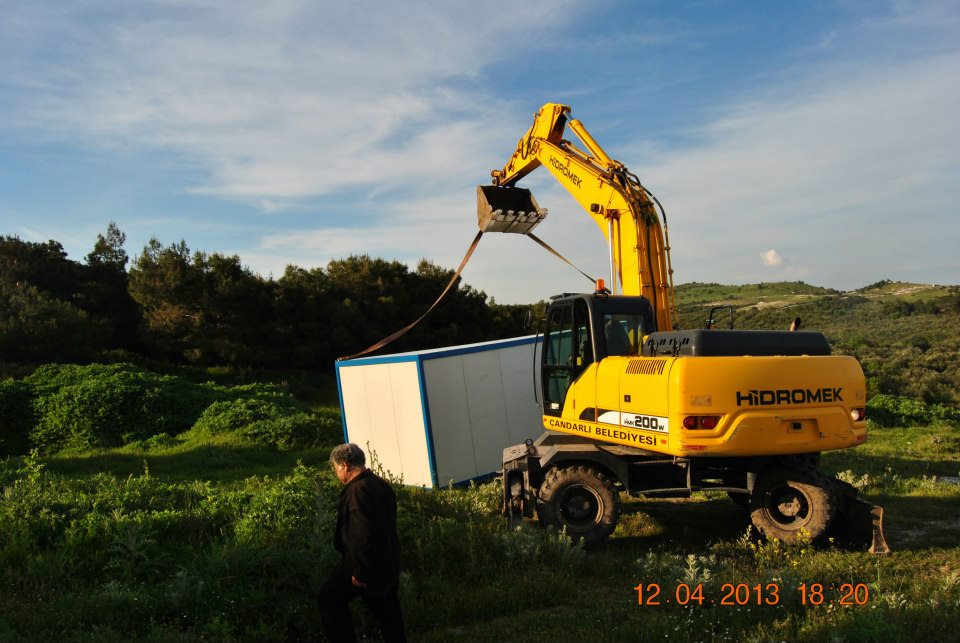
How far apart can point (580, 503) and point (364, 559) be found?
4278 mm

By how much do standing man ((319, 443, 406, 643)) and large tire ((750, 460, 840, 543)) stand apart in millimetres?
4831

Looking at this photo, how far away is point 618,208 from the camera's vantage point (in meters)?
9.40

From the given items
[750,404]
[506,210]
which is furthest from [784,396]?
[506,210]

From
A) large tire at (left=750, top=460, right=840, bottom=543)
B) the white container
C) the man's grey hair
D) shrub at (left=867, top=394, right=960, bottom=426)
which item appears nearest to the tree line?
the white container

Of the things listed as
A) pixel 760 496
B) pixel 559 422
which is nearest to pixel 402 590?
pixel 559 422

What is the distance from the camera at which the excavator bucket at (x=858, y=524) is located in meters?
7.09

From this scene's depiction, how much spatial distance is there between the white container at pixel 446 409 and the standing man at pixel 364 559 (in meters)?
6.74

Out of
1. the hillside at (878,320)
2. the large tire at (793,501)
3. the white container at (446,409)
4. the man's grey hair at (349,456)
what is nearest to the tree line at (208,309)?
the white container at (446,409)

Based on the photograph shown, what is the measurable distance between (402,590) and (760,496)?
4.31m

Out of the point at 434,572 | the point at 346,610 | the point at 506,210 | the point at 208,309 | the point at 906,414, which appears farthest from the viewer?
the point at 208,309

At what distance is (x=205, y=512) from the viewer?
722 cm

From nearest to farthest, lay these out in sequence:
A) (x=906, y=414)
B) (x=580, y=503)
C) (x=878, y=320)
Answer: (x=580, y=503) < (x=906, y=414) < (x=878, y=320)

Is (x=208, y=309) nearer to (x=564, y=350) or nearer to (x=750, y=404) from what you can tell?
(x=564, y=350)

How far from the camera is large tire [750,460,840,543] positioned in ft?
23.4
